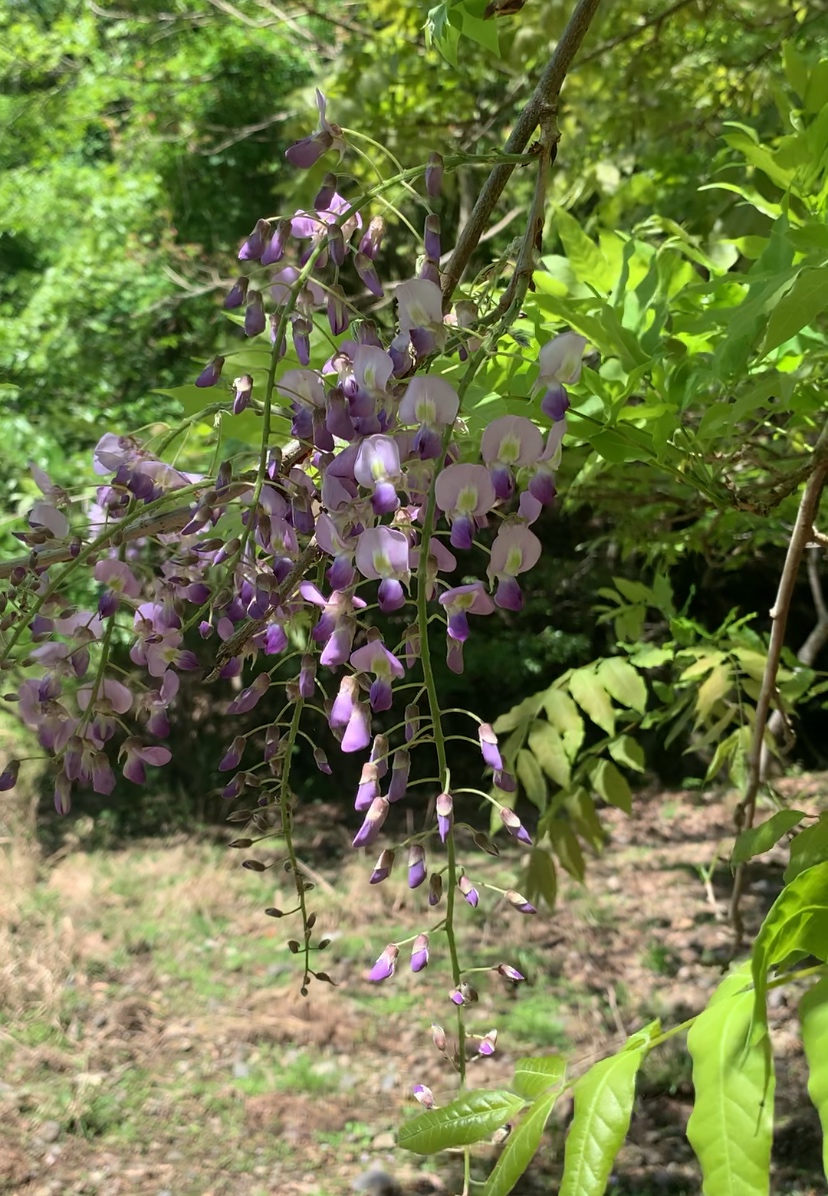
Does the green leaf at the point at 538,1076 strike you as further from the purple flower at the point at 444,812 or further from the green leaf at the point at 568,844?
the green leaf at the point at 568,844

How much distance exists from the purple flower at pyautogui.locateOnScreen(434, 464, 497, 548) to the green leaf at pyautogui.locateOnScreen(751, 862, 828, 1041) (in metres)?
0.23

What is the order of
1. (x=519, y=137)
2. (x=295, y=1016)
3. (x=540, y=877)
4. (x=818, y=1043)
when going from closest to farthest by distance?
(x=818, y=1043)
(x=519, y=137)
(x=540, y=877)
(x=295, y=1016)

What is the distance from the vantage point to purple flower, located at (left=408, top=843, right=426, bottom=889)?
1.91 feet

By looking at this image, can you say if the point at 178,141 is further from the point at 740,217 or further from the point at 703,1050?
the point at 703,1050

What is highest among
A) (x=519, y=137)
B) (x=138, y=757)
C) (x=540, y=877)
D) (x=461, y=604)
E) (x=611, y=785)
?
(x=519, y=137)

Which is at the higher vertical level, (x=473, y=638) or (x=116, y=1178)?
(x=473, y=638)

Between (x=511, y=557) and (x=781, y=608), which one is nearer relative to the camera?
(x=511, y=557)

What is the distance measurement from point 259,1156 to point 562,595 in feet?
10.8

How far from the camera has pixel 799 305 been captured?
58cm

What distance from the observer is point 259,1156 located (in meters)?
2.52

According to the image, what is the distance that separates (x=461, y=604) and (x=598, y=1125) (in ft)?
0.90

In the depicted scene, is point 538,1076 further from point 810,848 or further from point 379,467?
point 379,467

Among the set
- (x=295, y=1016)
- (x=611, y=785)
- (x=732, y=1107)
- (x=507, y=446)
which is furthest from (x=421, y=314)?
(x=295, y=1016)

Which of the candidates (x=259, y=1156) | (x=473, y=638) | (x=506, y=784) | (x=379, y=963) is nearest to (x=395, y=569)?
(x=506, y=784)
